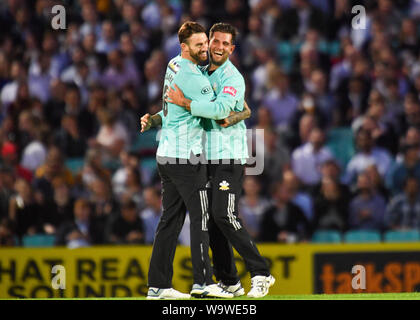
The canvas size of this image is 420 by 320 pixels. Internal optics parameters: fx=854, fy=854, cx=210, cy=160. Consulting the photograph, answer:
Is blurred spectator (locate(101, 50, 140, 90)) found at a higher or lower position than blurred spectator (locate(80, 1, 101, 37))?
lower

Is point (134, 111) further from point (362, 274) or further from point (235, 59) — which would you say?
point (362, 274)

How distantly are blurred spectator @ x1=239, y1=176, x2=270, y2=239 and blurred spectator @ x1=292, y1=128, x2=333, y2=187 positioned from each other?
3.00 ft

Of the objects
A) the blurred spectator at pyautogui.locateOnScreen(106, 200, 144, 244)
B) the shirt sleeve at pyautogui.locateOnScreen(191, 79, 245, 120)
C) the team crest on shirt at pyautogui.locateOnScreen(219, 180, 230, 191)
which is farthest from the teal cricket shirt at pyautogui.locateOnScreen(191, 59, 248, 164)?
the blurred spectator at pyautogui.locateOnScreen(106, 200, 144, 244)

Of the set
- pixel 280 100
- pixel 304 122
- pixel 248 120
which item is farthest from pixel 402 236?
pixel 280 100

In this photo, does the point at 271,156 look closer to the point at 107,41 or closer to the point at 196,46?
the point at 107,41

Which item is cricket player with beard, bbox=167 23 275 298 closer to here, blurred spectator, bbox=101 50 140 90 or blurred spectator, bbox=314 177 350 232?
blurred spectator, bbox=314 177 350 232

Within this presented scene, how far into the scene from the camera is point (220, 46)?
7219mm

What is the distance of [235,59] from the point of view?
43.3ft

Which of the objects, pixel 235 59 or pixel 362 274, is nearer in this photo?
pixel 362 274

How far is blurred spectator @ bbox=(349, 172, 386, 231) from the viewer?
37.1ft

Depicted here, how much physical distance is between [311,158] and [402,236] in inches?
71.4

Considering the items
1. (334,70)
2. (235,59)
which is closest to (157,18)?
(235,59)

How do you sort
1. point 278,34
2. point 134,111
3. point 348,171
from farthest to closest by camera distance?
point 278,34
point 134,111
point 348,171
